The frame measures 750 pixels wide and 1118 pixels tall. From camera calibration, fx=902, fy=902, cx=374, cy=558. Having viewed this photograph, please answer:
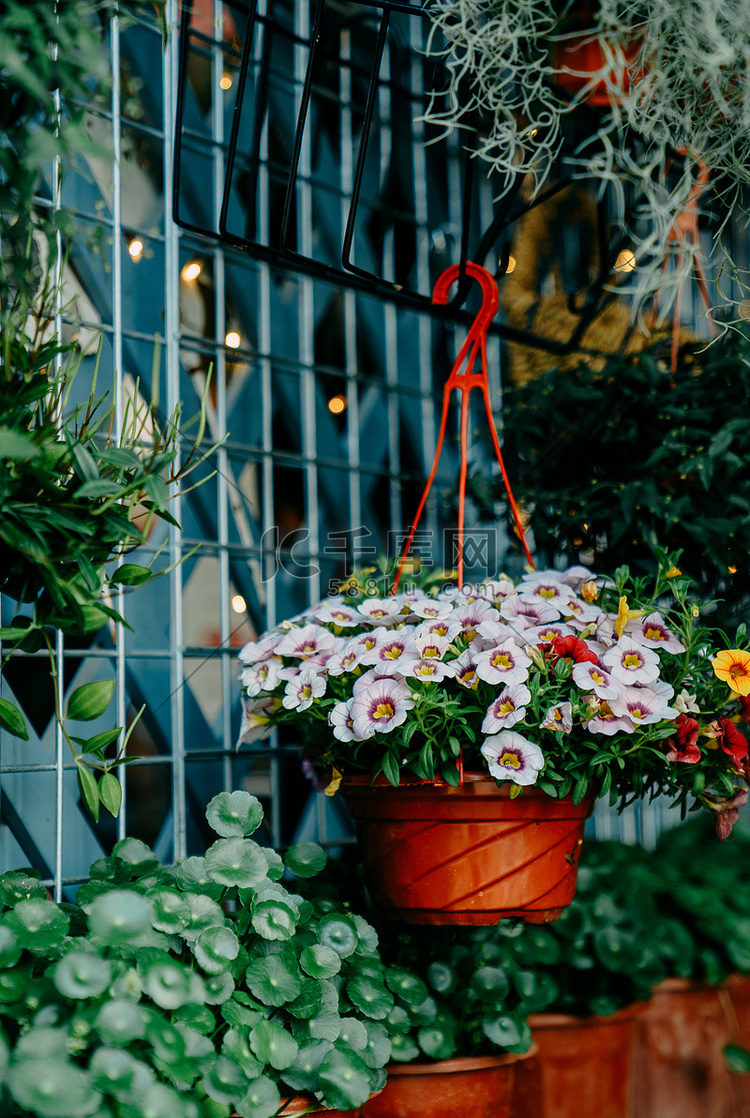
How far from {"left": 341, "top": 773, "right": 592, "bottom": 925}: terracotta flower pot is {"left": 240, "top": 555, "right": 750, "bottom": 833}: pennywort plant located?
0.03 metres

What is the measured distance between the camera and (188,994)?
858 millimetres

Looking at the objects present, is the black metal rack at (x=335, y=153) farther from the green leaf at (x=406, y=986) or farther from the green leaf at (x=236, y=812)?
the green leaf at (x=406, y=986)

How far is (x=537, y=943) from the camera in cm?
138

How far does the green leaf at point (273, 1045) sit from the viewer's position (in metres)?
0.89

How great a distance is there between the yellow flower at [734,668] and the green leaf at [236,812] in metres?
0.56

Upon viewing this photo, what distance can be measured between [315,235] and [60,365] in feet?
2.13

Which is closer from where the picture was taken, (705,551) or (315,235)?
(705,551)

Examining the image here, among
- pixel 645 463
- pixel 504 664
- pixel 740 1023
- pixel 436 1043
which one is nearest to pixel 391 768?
pixel 504 664

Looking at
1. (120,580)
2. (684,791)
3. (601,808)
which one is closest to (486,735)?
(684,791)

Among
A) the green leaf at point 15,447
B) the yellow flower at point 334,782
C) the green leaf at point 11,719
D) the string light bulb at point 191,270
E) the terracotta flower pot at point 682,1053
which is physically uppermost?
the string light bulb at point 191,270

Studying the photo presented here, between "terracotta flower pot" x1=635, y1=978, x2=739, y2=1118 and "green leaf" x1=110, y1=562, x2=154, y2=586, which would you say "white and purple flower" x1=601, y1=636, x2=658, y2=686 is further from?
"terracotta flower pot" x1=635, y1=978, x2=739, y2=1118

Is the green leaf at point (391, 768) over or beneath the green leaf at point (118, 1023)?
over

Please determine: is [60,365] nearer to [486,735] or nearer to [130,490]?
[130,490]

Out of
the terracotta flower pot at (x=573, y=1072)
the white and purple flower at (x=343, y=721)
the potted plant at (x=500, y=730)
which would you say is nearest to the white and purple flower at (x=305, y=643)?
the potted plant at (x=500, y=730)
